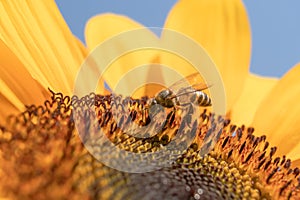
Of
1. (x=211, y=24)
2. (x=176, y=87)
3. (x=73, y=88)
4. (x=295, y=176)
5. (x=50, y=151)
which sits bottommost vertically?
(x=295, y=176)

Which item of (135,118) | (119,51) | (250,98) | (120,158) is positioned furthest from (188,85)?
(250,98)

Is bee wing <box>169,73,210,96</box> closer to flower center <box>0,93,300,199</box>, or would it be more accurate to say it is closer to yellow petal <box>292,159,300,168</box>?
flower center <box>0,93,300,199</box>

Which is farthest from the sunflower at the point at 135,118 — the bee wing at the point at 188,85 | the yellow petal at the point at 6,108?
the bee wing at the point at 188,85

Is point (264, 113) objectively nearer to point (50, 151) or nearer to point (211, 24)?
point (211, 24)

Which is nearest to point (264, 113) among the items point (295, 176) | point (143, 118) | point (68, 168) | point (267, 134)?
point (267, 134)

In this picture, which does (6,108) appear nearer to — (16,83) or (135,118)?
(16,83)

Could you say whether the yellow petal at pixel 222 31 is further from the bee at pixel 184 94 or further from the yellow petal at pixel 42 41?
the yellow petal at pixel 42 41
